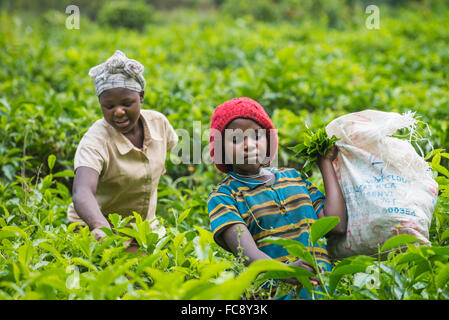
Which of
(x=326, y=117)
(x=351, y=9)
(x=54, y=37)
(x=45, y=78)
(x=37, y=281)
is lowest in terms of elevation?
(x=37, y=281)

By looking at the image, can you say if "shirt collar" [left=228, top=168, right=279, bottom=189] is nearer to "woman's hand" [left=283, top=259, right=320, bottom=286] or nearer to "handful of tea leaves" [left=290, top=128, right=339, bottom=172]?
"handful of tea leaves" [left=290, top=128, right=339, bottom=172]

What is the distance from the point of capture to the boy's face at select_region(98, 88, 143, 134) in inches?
93.7

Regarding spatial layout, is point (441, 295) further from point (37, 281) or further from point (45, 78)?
point (45, 78)

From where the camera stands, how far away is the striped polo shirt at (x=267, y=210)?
5.98 ft

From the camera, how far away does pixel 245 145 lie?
1.97 metres

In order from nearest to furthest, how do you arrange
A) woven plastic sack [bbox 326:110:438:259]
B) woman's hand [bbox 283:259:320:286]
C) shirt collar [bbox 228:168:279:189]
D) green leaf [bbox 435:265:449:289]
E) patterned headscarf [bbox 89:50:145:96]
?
1. green leaf [bbox 435:265:449:289]
2. woman's hand [bbox 283:259:320:286]
3. woven plastic sack [bbox 326:110:438:259]
4. shirt collar [bbox 228:168:279:189]
5. patterned headscarf [bbox 89:50:145:96]

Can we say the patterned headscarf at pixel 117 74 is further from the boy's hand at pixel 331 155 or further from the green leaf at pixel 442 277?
the green leaf at pixel 442 277

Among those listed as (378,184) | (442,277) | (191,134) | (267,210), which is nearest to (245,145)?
(267,210)

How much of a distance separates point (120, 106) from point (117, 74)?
16cm

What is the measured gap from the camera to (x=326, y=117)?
3969mm

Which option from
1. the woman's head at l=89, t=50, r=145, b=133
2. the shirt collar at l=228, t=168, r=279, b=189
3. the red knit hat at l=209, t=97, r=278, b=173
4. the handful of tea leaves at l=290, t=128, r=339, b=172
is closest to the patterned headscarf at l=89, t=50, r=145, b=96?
the woman's head at l=89, t=50, r=145, b=133

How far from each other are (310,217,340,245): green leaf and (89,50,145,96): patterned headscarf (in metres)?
1.30
